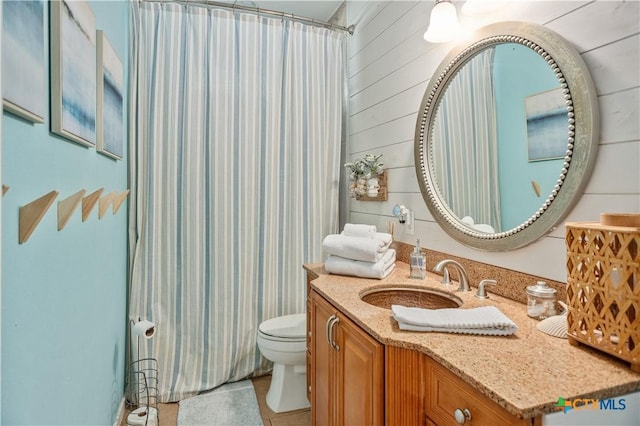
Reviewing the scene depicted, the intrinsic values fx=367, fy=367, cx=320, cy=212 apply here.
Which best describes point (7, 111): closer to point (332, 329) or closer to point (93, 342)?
point (93, 342)

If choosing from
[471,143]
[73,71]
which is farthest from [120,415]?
[471,143]

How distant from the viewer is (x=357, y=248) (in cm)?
167

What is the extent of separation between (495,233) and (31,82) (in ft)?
4.84

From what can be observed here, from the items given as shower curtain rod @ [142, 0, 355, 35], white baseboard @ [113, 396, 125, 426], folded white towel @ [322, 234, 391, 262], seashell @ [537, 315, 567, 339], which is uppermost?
shower curtain rod @ [142, 0, 355, 35]

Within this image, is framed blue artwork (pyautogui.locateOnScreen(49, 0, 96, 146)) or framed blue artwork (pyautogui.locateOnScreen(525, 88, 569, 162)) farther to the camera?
framed blue artwork (pyautogui.locateOnScreen(525, 88, 569, 162))

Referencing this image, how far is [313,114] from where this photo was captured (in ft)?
8.22

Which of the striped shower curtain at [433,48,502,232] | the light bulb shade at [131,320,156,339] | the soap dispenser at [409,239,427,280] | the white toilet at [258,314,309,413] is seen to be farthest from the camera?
the white toilet at [258,314,309,413]

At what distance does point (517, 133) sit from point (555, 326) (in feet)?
2.18

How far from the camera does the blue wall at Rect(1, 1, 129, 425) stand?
798 millimetres

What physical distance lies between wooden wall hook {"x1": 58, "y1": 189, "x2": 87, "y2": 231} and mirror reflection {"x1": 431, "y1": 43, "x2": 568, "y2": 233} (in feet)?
4.64

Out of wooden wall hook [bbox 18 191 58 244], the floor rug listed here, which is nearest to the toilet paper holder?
the floor rug

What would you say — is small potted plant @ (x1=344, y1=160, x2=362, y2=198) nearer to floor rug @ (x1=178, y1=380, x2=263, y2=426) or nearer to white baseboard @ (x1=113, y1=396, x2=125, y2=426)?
floor rug @ (x1=178, y1=380, x2=263, y2=426)

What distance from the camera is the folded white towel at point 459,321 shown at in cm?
99

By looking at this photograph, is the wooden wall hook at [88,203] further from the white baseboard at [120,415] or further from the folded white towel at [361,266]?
the white baseboard at [120,415]
